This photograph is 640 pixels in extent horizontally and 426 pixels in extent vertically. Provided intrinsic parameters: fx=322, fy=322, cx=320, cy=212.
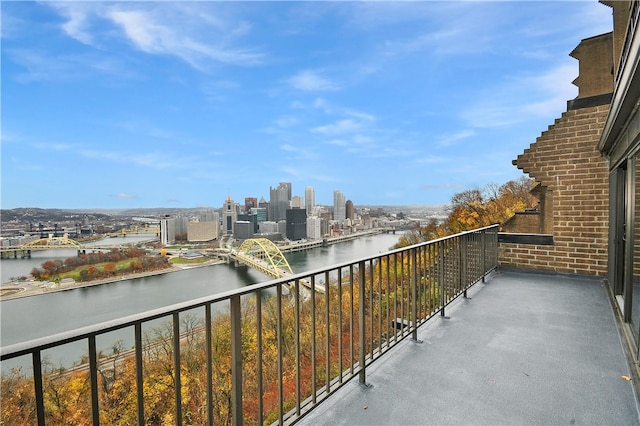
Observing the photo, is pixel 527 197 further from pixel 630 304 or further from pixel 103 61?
pixel 103 61

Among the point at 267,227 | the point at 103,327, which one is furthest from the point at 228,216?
the point at 103,327

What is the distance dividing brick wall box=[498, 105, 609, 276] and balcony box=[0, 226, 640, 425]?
5.87 feet

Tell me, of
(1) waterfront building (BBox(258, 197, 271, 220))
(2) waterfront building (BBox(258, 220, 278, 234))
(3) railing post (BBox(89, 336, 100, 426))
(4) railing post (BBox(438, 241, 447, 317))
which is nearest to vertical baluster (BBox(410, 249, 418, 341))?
(4) railing post (BBox(438, 241, 447, 317))

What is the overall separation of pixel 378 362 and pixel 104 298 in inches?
1361

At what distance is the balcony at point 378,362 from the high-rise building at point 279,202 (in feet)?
175

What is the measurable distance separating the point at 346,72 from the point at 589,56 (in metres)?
37.4

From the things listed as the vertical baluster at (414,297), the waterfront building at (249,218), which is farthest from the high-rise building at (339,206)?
the vertical baluster at (414,297)

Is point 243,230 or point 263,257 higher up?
point 243,230

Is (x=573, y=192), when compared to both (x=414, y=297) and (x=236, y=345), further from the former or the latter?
(x=236, y=345)

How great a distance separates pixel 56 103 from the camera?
44.4 metres

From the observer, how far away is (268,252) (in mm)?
35469

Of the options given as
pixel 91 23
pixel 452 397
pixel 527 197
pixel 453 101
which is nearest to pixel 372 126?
pixel 453 101

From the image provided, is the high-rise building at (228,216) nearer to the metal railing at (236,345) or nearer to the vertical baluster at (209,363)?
the metal railing at (236,345)

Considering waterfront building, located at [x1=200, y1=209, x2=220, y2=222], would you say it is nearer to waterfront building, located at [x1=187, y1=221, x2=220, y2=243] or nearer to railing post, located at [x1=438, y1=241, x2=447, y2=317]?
waterfront building, located at [x1=187, y1=221, x2=220, y2=243]
